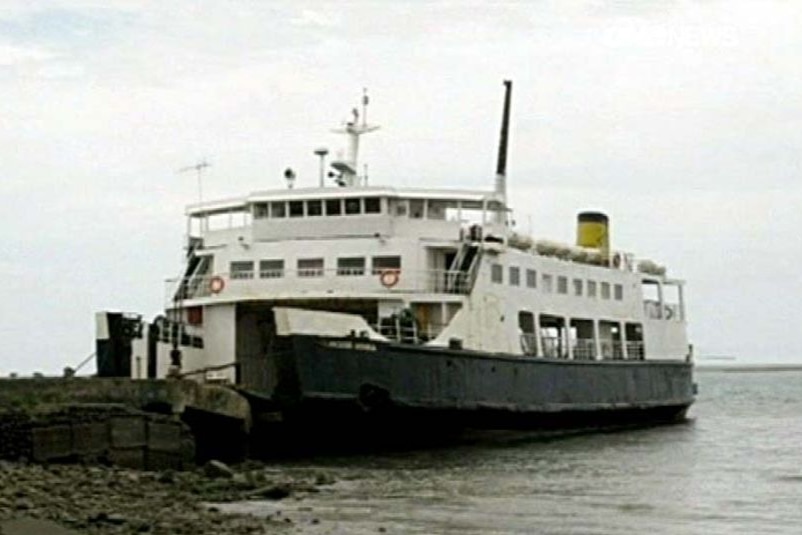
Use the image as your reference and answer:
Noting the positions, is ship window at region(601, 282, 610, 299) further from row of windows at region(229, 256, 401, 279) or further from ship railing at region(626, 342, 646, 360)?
row of windows at region(229, 256, 401, 279)

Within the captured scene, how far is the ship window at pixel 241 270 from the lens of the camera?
95.9ft

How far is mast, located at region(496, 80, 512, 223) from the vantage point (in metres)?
31.5

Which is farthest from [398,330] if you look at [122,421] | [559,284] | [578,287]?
[578,287]

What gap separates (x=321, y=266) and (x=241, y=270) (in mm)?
1652

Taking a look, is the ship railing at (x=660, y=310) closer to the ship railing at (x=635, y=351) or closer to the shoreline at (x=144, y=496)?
the ship railing at (x=635, y=351)

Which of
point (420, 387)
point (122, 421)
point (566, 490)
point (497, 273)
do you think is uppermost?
point (497, 273)

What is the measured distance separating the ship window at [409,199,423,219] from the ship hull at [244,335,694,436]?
3.23 m

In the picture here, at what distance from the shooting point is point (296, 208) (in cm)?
2986

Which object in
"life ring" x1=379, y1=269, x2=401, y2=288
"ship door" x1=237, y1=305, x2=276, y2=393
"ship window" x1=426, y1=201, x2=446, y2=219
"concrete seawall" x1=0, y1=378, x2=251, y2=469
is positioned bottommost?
"concrete seawall" x1=0, y1=378, x2=251, y2=469

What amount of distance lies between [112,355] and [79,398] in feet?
12.4

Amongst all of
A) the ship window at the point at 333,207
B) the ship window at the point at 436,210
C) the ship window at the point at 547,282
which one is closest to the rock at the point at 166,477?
the ship window at the point at 333,207

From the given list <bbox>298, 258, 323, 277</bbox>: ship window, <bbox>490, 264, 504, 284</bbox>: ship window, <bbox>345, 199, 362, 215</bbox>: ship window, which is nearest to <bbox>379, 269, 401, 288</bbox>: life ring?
<bbox>298, 258, 323, 277</bbox>: ship window

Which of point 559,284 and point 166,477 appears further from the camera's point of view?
point 559,284

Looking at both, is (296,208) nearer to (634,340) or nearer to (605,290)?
(605,290)
